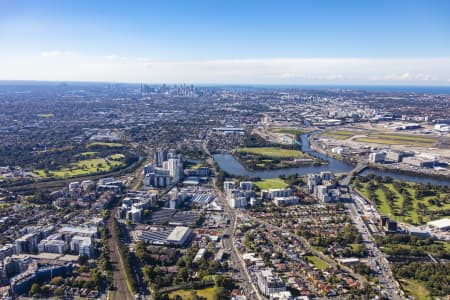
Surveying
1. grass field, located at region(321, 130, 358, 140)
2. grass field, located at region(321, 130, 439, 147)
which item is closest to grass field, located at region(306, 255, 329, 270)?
grass field, located at region(321, 130, 439, 147)

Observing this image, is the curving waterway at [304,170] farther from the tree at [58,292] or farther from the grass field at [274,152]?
the tree at [58,292]

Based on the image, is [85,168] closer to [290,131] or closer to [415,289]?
[415,289]

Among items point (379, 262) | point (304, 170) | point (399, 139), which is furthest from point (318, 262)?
point (399, 139)

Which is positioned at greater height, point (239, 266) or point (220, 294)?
point (220, 294)

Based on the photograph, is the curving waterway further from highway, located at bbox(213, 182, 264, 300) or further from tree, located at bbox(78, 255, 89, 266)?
tree, located at bbox(78, 255, 89, 266)

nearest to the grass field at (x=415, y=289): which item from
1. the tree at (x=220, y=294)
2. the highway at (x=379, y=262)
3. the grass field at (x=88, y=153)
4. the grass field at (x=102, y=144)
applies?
the highway at (x=379, y=262)

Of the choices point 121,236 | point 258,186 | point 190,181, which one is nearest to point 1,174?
point 190,181

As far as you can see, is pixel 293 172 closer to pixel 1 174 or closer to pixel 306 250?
pixel 306 250
